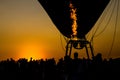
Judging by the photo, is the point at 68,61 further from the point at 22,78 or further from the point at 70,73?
the point at 22,78

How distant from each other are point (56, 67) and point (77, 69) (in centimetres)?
343

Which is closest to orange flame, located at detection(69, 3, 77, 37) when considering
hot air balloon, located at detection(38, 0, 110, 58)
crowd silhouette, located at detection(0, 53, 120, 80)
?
Result: hot air balloon, located at detection(38, 0, 110, 58)

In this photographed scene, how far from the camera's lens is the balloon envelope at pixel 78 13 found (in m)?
19.6

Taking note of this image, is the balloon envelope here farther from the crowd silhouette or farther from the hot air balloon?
the crowd silhouette

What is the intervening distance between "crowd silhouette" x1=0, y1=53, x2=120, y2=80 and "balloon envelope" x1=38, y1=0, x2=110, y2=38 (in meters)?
4.75

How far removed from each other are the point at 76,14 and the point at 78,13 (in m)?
0.12

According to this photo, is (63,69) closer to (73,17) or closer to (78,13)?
(78,13)

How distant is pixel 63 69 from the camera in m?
13.9

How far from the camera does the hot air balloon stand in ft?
64.4

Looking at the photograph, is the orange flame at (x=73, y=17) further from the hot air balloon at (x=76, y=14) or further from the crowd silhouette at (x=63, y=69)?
the crowd silhouette at (x=63, y=69)

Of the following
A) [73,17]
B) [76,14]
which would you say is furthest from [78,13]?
[73,17]

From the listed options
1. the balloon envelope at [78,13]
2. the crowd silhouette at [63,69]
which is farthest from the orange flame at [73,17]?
the crowd silhouette at [63,69]

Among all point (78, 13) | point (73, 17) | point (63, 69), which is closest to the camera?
point (63, 69)

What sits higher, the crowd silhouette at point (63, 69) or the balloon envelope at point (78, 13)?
the balloon envelope at point (78, 13)
